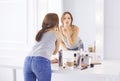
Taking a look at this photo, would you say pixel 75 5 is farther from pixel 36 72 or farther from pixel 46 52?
pixel 36 72

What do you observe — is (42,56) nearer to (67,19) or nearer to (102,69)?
(102,69)

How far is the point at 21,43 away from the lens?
3.06 meters

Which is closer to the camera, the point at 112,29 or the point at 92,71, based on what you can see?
the point at 92,71

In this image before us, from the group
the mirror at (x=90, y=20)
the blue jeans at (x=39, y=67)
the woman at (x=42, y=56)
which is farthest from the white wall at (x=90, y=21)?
the blue jeans at (x=39, y=67)

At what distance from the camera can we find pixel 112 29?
269 cm

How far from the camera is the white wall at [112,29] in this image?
2666 millimetres

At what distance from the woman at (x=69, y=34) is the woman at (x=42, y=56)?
406 millimetres

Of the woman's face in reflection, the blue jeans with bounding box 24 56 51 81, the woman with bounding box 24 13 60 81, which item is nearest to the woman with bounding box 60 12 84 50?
the woman's face in reflection

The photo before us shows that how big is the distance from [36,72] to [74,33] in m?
0.67

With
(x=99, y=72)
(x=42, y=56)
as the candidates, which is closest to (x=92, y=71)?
(x=99, y=72)

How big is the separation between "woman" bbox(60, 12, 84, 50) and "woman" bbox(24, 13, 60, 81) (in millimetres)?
406

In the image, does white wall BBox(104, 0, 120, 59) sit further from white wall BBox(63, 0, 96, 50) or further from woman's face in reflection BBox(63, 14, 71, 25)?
woman's face in reflection BBox(63, 14, 71, 25)

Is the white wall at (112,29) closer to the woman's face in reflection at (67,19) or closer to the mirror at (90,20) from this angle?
the mirror at (90,20)

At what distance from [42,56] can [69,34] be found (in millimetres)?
569
